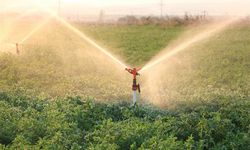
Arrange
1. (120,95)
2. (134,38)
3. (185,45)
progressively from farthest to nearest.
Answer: (134,38) → (185,45) → (120,95)

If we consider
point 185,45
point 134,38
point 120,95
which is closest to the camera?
point 120,95

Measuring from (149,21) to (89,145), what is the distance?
1989cm

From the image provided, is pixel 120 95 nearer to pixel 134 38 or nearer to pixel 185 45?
pixel 185 45

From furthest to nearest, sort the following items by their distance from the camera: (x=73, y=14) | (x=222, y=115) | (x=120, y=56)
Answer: (x=73, y=14) → (x=120, y=56) → (x=222, y=115)

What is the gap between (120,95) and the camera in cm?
1192

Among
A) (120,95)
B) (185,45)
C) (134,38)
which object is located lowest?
(120,95)

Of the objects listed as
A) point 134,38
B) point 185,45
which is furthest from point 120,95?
point 134,38

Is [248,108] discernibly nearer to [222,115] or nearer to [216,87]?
[222,115]

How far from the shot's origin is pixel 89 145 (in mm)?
7590

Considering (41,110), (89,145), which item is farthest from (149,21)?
(89,145)

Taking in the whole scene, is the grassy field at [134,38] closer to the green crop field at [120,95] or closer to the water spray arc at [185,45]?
the green crop field at [120,95]

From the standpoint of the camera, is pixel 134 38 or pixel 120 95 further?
pixel 134 38

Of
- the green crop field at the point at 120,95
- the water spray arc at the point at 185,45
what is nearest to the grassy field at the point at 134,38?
the green crop field at the point at 120,95

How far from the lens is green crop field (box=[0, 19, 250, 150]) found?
776 centimetres
